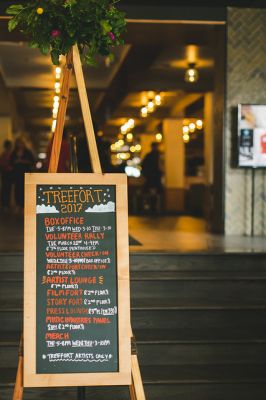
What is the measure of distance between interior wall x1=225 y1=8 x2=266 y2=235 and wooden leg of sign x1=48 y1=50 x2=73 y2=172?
13.8ft

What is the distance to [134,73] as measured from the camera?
11219 mm

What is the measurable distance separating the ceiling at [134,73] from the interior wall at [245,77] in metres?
0.40

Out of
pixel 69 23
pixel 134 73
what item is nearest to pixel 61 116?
pixel 69 23

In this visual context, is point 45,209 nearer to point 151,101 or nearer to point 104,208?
point 104,208

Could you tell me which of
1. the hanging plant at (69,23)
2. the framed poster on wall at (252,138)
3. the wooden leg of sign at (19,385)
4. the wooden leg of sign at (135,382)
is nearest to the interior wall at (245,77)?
the framed poster on wall at (252,138)

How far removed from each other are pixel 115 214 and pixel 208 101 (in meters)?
9.83

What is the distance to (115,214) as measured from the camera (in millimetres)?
3223

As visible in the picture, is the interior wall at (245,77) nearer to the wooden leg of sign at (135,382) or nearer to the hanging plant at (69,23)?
the hanging plant at (69,23)

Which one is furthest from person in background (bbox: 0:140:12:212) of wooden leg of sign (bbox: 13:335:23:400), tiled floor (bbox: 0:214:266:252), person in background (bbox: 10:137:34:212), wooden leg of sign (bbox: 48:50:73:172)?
wooden leg of sign (bbox: 13:335:23:400)

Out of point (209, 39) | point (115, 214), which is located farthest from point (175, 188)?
point (115, 214)

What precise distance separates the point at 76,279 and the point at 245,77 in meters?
4.67

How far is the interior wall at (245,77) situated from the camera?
23.6ft

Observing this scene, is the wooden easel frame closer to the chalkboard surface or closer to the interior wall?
the chalkboard surface

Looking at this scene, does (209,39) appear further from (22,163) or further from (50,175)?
(50,175)
